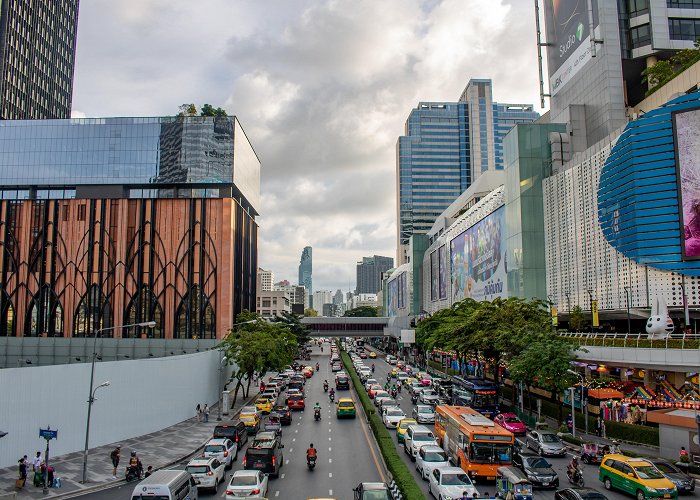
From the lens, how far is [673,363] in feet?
130

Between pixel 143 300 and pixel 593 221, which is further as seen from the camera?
pixel 143 300

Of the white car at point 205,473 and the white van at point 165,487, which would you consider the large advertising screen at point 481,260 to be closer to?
the white car at point 205,473

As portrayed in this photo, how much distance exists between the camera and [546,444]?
35.1m

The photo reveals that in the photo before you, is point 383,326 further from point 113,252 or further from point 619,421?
point 619,421

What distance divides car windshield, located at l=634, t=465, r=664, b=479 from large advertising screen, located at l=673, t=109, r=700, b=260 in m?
25.4

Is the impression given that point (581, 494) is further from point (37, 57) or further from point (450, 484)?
point (37, 57)

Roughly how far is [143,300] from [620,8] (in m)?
73.9

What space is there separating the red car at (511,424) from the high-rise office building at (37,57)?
11512 cm

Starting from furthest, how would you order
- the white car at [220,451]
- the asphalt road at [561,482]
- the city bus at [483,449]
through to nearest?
the white car at [220,451] → the city bus at [483,449] → the asphalt road at [561,482]

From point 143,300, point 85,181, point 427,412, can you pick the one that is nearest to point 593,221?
point 427,412

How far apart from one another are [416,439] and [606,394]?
1955 centimetres

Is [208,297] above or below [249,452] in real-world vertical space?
above

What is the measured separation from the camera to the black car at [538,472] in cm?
2742

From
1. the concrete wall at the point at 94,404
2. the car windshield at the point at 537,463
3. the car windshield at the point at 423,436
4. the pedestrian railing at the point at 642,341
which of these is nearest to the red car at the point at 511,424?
the car windshield at the point at 423,436
